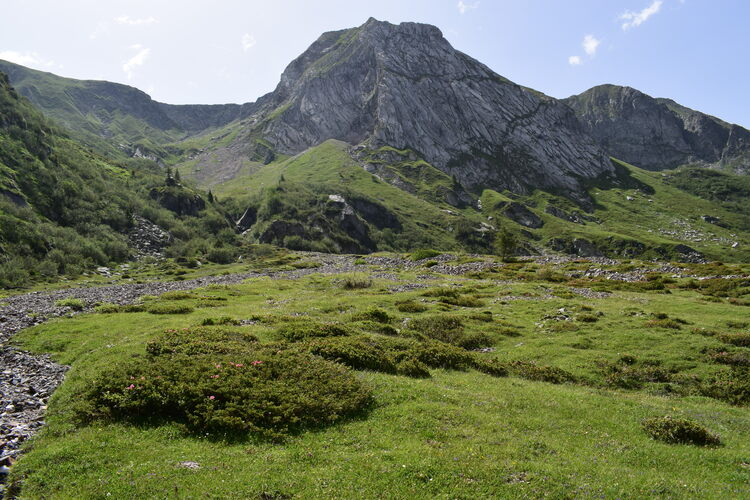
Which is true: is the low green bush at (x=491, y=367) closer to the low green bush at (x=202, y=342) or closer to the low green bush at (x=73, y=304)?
the low green bush at (x=202, y=342)

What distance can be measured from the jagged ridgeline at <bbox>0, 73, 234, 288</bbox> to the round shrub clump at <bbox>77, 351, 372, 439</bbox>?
3292 inches

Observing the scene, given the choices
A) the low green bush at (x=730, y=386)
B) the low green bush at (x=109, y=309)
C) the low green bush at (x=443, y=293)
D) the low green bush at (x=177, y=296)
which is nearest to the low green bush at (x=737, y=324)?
the low green bush at (x=730, y=386)

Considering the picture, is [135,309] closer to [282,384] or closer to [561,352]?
[282,384]

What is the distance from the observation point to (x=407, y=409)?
1623cm

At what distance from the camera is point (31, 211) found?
11881cm

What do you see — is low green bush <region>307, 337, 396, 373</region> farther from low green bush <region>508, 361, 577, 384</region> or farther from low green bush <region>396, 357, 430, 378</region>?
low green bush <region>508, 361, 577, 384</region>

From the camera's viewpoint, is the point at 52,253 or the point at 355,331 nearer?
the point at 355,331

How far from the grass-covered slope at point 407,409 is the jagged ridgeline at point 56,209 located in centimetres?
8263

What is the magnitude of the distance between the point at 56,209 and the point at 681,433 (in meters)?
173

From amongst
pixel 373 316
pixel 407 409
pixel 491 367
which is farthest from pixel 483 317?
pixel 407 409

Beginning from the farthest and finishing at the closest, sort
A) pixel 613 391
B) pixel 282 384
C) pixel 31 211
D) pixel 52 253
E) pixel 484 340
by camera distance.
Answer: pixel 31 211, pixel 52 253, pixel 484 340, pixel 613 391, pixel 282 384

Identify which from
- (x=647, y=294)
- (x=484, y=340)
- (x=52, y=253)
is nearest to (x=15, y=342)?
(x=484, y=340)

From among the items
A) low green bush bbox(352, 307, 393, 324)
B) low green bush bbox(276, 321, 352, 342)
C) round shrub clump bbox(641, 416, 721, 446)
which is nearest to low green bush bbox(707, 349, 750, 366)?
round shrub clump bbox(641, 416, 721, 446)

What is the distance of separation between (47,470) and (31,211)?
145621 millimetres
